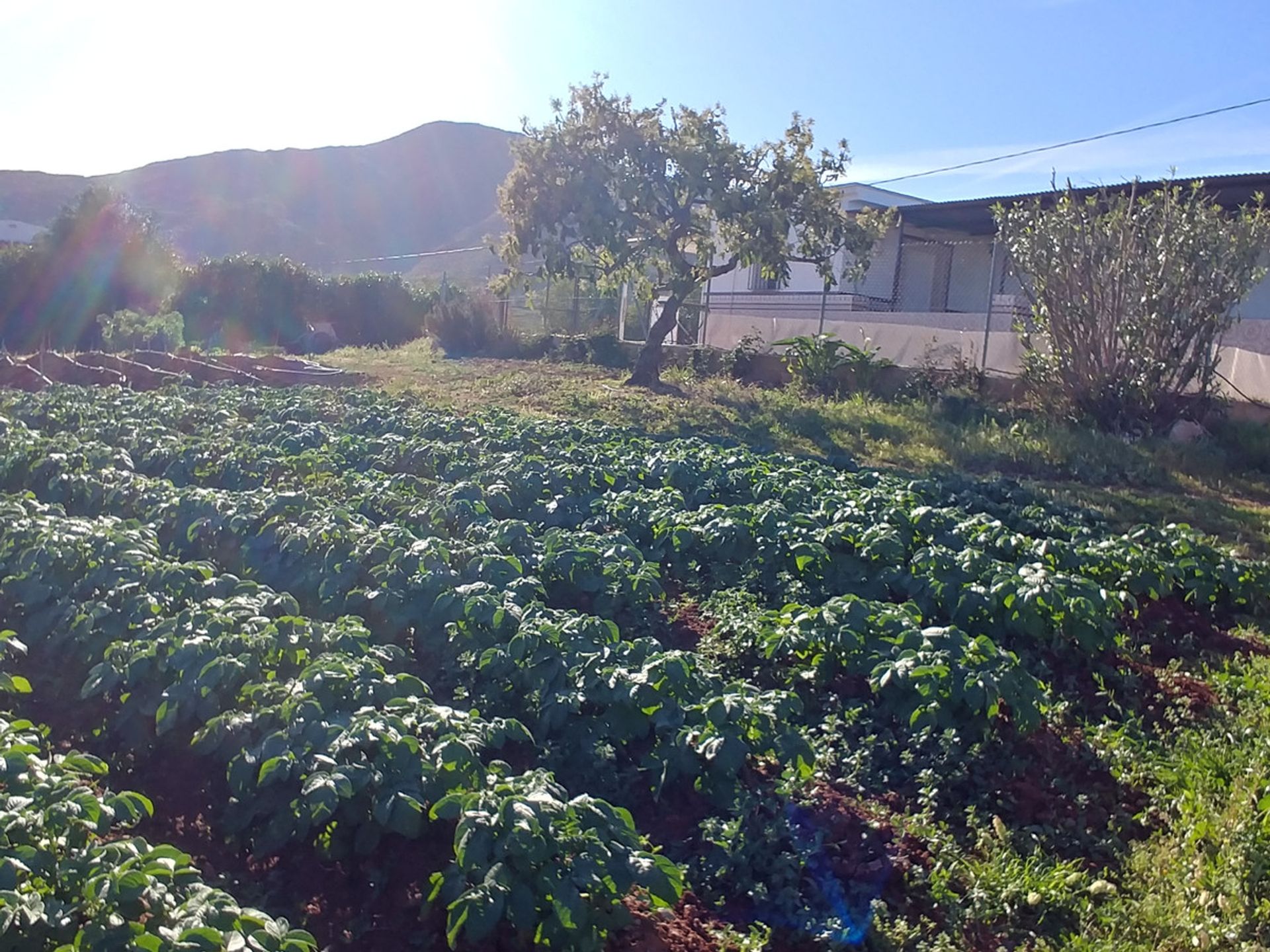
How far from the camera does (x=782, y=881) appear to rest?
3.30 meters

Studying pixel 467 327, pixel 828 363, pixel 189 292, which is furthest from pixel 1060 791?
pixel 189 292

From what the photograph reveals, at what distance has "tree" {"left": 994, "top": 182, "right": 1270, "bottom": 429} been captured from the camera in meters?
10.5

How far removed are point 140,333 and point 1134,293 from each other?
72.3ft

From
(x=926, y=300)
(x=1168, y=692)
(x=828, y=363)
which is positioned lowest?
(x=1168, y=692)

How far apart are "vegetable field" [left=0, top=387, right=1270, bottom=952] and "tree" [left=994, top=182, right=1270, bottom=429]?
17.3 feet

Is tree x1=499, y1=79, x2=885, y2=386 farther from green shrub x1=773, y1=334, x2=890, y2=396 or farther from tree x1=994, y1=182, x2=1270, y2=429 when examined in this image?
tree x1=994, y1=182, x2=1270, y2=429

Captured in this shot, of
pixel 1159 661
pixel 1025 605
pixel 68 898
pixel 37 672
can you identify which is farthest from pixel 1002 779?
pixel 37 672

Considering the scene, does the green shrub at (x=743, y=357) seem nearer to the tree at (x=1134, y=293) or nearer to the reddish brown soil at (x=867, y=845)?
the tree at (x=1134, y=293)

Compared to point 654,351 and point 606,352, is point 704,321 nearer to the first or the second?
point 606,352

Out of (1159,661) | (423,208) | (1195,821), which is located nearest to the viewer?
(1195,821)

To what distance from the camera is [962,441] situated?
11258 mm

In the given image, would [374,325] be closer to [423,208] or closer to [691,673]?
[691,673]

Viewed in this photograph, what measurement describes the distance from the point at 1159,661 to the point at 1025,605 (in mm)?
1089

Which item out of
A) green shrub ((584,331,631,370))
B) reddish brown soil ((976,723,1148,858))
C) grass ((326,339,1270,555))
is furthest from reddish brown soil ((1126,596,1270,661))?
green shrub ((584,331,631,370))
